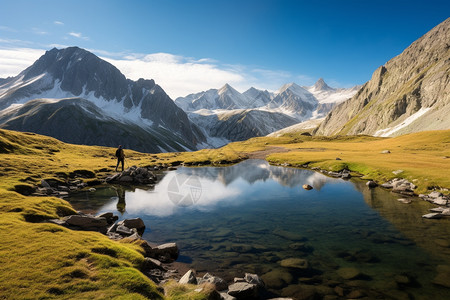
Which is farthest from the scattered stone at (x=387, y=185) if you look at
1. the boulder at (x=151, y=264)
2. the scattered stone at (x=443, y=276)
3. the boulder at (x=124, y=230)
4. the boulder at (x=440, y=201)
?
the boulder at (x=124, y=230)

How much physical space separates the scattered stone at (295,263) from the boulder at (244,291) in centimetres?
511

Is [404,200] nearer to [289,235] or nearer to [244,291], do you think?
[289,235]

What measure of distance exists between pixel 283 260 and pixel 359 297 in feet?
20.4

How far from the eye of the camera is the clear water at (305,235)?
17641 millimetres

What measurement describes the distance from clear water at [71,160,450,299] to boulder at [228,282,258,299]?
178 centimetres

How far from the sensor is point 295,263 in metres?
20.1

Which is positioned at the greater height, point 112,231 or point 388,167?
point 388,167

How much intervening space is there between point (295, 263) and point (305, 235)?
662 cm

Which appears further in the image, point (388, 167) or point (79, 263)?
point (388, 167)

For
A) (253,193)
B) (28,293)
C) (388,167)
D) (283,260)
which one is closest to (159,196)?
(253,193)

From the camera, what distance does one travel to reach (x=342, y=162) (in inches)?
2891

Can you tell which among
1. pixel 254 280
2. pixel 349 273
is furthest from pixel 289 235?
pixel 254 280

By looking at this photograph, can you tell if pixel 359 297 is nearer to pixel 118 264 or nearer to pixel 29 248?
pixel 118 264

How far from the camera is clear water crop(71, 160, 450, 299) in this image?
17641 mm
